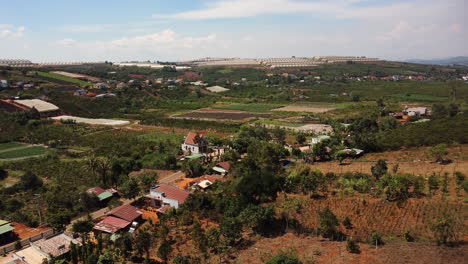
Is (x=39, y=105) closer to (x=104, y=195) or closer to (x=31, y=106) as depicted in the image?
(x=31, y=106)

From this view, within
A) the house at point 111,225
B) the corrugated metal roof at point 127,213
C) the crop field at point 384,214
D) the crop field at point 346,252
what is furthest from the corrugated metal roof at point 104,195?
the crop field at point 384,214

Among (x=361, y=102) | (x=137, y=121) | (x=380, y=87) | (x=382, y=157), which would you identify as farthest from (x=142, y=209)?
(x=380, y=87)

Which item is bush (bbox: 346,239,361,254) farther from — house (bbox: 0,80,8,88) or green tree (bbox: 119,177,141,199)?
house (bbox: 0,80,8,88)

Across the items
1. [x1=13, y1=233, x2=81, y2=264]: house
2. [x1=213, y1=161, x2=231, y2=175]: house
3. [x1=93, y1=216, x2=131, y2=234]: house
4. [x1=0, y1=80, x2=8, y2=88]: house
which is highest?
[x1=0, y1=80, x2=8, y2=88]: house

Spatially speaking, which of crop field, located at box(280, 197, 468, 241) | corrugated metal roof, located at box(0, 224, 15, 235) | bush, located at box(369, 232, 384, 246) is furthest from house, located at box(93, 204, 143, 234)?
bush, located at box(369, 232, 384, 246)

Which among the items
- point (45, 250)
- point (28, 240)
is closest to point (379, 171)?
point (45, 250)

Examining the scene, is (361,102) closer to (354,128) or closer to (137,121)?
(354,128)
